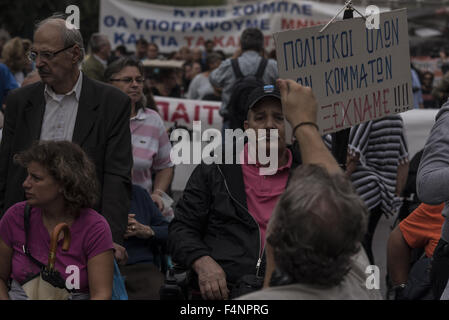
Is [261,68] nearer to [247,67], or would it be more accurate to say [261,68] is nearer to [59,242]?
[247,67]

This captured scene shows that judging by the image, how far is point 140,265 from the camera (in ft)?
16.1

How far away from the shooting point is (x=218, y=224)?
4336 mm

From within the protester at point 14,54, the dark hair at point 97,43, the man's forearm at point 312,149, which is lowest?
the man's forearm at point 312,149

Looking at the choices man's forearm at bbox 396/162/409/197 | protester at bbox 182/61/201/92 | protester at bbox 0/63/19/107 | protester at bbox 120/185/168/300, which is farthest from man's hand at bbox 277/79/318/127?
protester at bbox 182/61/201/92

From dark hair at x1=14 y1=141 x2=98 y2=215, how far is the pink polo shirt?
34.1 inches

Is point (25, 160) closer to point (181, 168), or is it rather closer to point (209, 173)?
point (209, 173)

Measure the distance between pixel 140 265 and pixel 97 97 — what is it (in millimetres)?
1103

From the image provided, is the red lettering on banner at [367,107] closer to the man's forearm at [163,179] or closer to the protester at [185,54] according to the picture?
the man's forearm at [163,179]

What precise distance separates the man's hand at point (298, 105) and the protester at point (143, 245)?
241 cm

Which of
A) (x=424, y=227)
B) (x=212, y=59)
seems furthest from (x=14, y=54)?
(x=424, y=227)

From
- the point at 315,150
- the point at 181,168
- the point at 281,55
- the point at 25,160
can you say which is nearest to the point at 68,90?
the point at 25,160

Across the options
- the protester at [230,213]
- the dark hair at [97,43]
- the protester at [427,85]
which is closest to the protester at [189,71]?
the dark hair at [97,43]

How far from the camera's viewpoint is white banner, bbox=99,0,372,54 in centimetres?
1429

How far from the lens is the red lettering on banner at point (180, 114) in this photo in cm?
957
